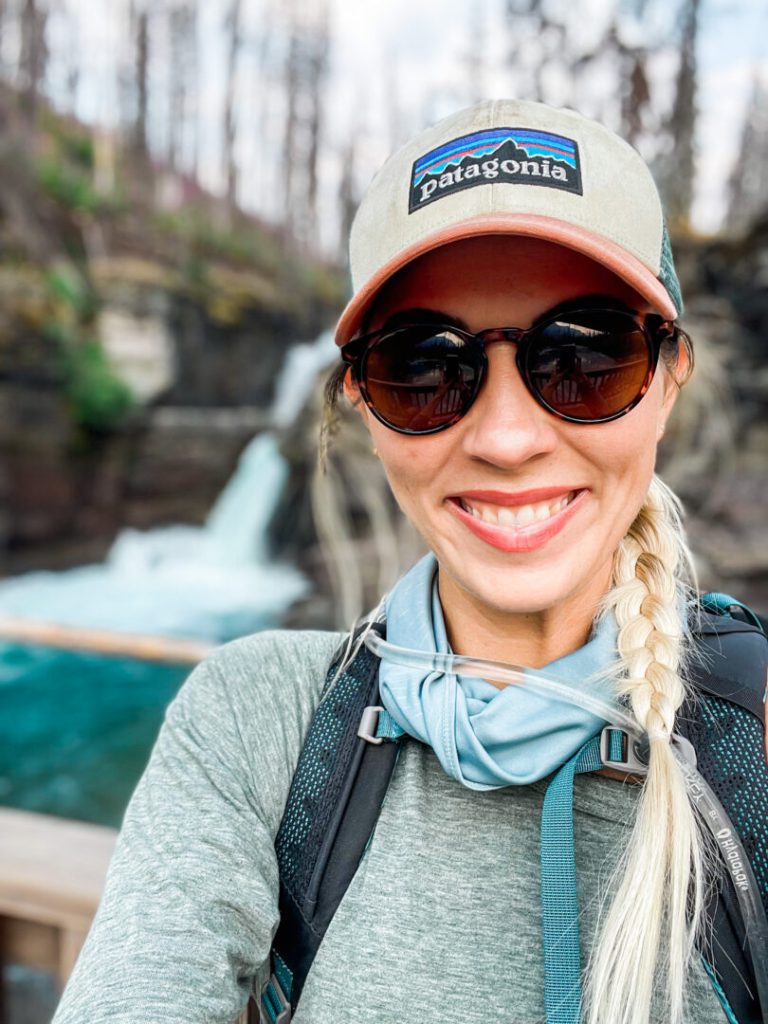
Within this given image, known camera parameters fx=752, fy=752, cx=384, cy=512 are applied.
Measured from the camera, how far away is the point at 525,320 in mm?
917

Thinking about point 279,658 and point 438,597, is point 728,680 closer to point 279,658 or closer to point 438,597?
point 438,597

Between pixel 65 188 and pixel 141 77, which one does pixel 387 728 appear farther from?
pixel 141 77

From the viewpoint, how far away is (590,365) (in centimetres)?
90

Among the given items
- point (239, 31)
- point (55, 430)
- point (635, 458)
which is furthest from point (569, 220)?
point (239, 31)

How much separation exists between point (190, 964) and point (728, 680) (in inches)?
27.0

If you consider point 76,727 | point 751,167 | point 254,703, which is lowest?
point 254,703

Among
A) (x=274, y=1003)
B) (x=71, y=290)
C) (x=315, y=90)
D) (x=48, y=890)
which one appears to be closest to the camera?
(x=274, y=1003)

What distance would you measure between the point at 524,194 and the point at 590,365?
0.21 m

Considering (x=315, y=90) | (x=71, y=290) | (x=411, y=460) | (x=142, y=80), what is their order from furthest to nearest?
(x=315, y=90) < (x=142, y=80) < (x=71, y=290) < (x=411, y=460)

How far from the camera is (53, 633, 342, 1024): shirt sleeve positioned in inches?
31.5

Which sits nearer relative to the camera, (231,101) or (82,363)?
(82,363)

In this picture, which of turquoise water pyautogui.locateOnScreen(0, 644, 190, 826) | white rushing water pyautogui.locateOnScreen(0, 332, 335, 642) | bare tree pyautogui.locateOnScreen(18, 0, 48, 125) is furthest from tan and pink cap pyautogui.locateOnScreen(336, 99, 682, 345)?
bare tree pyautogui.locateOnScreen(18, 0, 48, 125)

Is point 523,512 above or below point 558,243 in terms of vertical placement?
below

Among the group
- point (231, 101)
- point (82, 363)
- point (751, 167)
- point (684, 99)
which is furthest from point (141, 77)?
point (751, 167)
